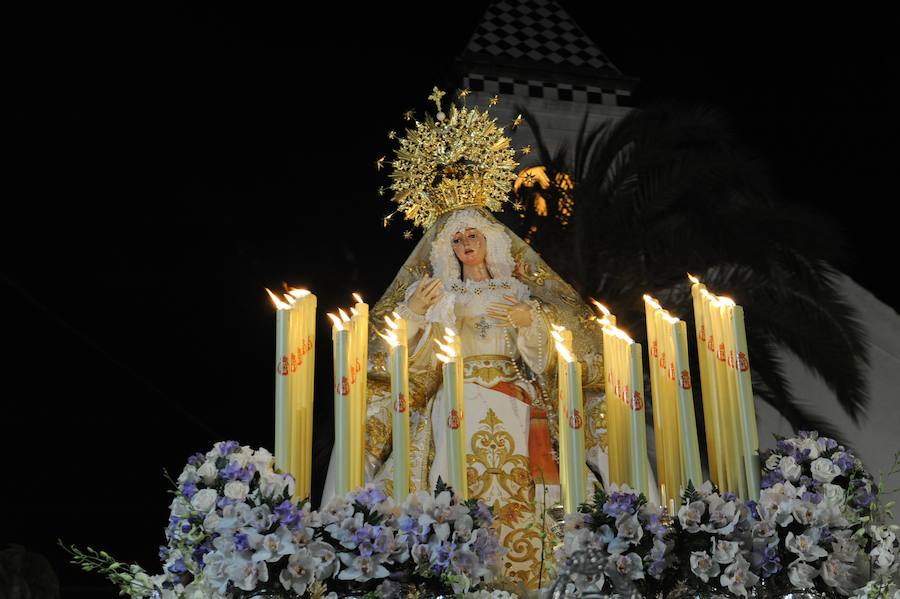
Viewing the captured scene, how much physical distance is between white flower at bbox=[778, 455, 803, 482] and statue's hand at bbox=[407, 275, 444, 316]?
4.89ft

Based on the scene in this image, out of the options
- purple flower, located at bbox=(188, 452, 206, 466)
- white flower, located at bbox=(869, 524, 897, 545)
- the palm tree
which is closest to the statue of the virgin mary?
purple flower, located at bbox=(188, 452, 206, 466)

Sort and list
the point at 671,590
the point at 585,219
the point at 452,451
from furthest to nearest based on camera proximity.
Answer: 1. the point at 585,219
2. the point at 452,451
3. the point at 671,590

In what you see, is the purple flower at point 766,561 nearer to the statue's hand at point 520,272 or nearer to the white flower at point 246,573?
the white flower at point 246,573

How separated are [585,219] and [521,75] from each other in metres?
1.87

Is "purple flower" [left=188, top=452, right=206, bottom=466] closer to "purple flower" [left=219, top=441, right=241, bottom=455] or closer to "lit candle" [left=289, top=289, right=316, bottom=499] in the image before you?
"purple flower" [left=219, top=441, right=241, bottom=455]

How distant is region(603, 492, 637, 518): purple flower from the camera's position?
2574 mm

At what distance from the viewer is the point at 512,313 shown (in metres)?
3.94

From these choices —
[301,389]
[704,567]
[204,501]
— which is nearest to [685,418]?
[704,567]

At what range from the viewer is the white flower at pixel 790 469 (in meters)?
2.81

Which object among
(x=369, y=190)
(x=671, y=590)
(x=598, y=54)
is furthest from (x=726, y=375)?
(x=598, y=54)

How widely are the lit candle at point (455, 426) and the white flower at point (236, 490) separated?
0.51 metres

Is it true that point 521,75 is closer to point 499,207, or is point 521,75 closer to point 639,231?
point 639,231

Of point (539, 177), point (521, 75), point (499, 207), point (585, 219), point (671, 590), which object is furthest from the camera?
point (521, 75)

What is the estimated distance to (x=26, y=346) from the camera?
655 centimetres
